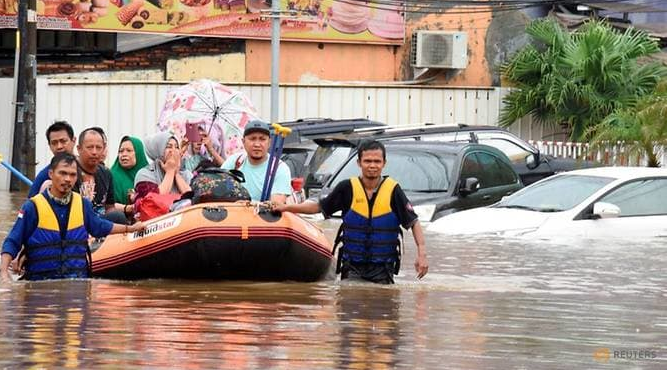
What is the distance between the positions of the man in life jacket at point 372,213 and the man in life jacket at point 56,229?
4.63 feet

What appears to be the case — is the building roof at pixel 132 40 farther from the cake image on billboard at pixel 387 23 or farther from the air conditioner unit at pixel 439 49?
the air conditioner unit at pixel 439 49

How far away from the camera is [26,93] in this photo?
2695 cm

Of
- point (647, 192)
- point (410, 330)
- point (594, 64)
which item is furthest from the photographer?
point (594, 64)

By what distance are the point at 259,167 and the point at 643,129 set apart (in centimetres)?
1273

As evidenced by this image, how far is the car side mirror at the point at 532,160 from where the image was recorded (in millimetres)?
22297

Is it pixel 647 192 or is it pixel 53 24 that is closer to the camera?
pixel 647 192

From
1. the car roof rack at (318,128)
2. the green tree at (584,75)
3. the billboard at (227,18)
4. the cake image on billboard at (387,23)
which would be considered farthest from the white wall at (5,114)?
the green tree at (584,75)

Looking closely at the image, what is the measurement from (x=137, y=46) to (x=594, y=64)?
30.3 ft

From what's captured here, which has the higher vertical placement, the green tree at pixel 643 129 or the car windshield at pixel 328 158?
the green tree at pixel 643 129

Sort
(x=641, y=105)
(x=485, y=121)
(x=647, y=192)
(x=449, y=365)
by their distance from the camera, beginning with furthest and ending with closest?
(x=485, y=121), (x=641, y=105), (x=647, y=192), (x=449, y=365)

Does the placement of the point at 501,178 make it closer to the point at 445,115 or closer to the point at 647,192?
the point at 647,192

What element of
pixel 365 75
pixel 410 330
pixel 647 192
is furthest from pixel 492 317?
pixel 365 75

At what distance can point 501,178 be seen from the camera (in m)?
19.5

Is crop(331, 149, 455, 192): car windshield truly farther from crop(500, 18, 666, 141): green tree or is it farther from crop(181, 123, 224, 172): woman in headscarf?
crop(500, 18, 666, 141): green tree
